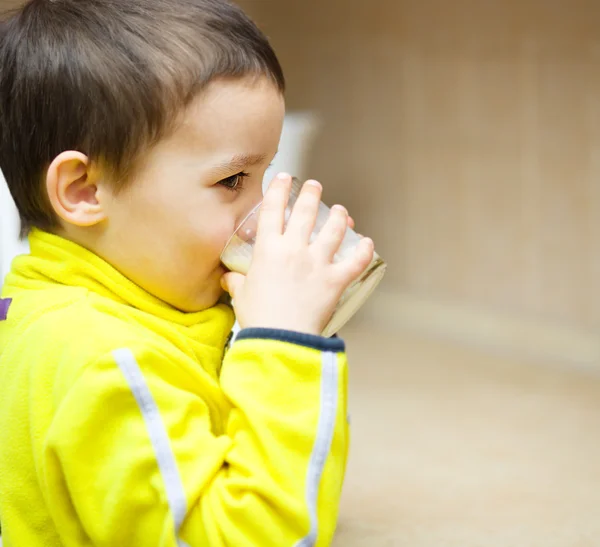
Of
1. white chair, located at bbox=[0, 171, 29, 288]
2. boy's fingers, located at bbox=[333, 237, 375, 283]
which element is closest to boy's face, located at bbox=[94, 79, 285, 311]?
boy's fingers, located at bbox=[333, 237, 375, 283]

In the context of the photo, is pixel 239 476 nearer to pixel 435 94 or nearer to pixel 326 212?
pixel 326 212

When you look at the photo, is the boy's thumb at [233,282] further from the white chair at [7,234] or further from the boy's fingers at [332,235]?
the white chair at [7,234]

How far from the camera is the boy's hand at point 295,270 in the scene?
28.9 inches

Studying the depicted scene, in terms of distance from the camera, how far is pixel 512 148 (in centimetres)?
199

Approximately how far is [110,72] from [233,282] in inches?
8.6

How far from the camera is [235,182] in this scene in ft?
2.63

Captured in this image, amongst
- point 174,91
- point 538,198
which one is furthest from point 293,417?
point 538,198

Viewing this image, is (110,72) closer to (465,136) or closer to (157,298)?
(157,298)

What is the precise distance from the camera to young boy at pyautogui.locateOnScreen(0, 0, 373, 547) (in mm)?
679

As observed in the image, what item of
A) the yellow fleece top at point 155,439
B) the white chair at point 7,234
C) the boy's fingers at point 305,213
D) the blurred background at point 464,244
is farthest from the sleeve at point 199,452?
the white chair at point 7,234

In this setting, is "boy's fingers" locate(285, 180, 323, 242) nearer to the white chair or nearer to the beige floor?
the beige floor

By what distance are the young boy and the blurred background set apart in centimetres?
53

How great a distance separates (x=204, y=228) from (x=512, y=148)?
1.36 meters

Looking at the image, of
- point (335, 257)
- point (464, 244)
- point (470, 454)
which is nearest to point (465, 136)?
point (464, 244)
